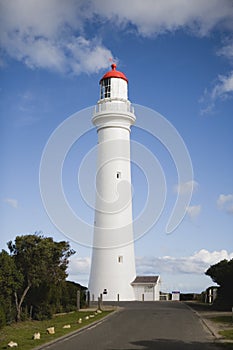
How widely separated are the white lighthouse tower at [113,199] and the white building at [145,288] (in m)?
0.68

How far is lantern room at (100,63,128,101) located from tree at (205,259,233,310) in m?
15.6

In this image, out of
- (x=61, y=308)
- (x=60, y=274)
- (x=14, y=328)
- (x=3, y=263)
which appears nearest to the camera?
(x=14, y=328)

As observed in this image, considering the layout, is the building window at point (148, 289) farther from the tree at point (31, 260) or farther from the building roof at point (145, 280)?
the tree at point (31, 260)

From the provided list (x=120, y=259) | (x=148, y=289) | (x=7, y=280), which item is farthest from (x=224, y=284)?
(x=7, y=280)

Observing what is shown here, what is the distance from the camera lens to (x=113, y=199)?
38531mm

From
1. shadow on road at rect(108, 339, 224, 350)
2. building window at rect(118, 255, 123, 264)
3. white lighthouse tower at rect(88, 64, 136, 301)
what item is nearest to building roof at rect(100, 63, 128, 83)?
white lighthouse tower at rect(88, 64, 136, 301)

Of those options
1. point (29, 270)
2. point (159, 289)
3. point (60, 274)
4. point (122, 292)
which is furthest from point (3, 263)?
point (159, 289)

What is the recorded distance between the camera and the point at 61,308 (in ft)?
87.0

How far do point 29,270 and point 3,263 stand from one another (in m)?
2.30

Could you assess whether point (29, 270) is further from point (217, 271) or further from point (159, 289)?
point (159, 289)

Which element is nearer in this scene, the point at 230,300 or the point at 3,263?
the point at 3,263

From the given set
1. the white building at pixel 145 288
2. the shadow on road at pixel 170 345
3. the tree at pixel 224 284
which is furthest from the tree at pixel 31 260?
the white building at pixel 145 288

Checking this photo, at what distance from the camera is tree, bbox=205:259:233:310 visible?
95.0ft

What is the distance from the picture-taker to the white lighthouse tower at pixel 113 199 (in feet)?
124
